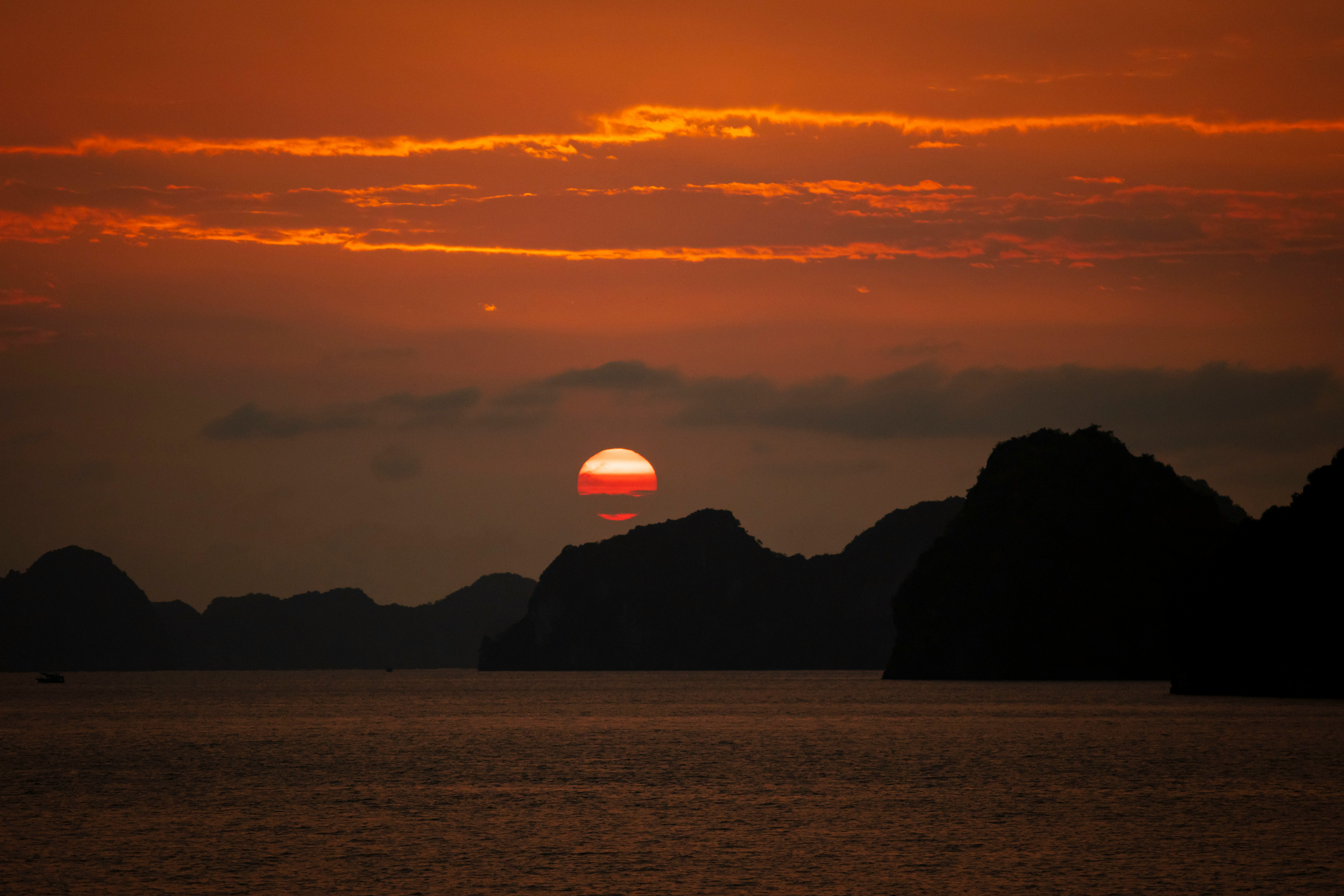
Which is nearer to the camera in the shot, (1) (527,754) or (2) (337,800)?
(2) (337,800)

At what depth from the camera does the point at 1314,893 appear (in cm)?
4234

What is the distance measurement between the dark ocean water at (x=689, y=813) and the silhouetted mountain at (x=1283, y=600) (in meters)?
38.0

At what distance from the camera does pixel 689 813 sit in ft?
212

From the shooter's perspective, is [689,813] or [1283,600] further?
[1283,600]

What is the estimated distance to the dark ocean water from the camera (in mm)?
46312

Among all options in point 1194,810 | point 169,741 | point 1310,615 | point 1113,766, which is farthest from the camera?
point 1310,615

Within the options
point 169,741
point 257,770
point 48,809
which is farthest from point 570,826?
point 169,741

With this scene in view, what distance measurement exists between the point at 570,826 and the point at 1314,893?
28592 millimetres

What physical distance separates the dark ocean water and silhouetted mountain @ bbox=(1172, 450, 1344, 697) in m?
38.0

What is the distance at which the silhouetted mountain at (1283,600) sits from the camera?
16262 cm

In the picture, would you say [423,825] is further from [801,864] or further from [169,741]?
[169,741]

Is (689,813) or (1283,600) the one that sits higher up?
(1283,600)

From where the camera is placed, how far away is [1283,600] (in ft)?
541

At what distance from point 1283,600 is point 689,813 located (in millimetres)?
121189
